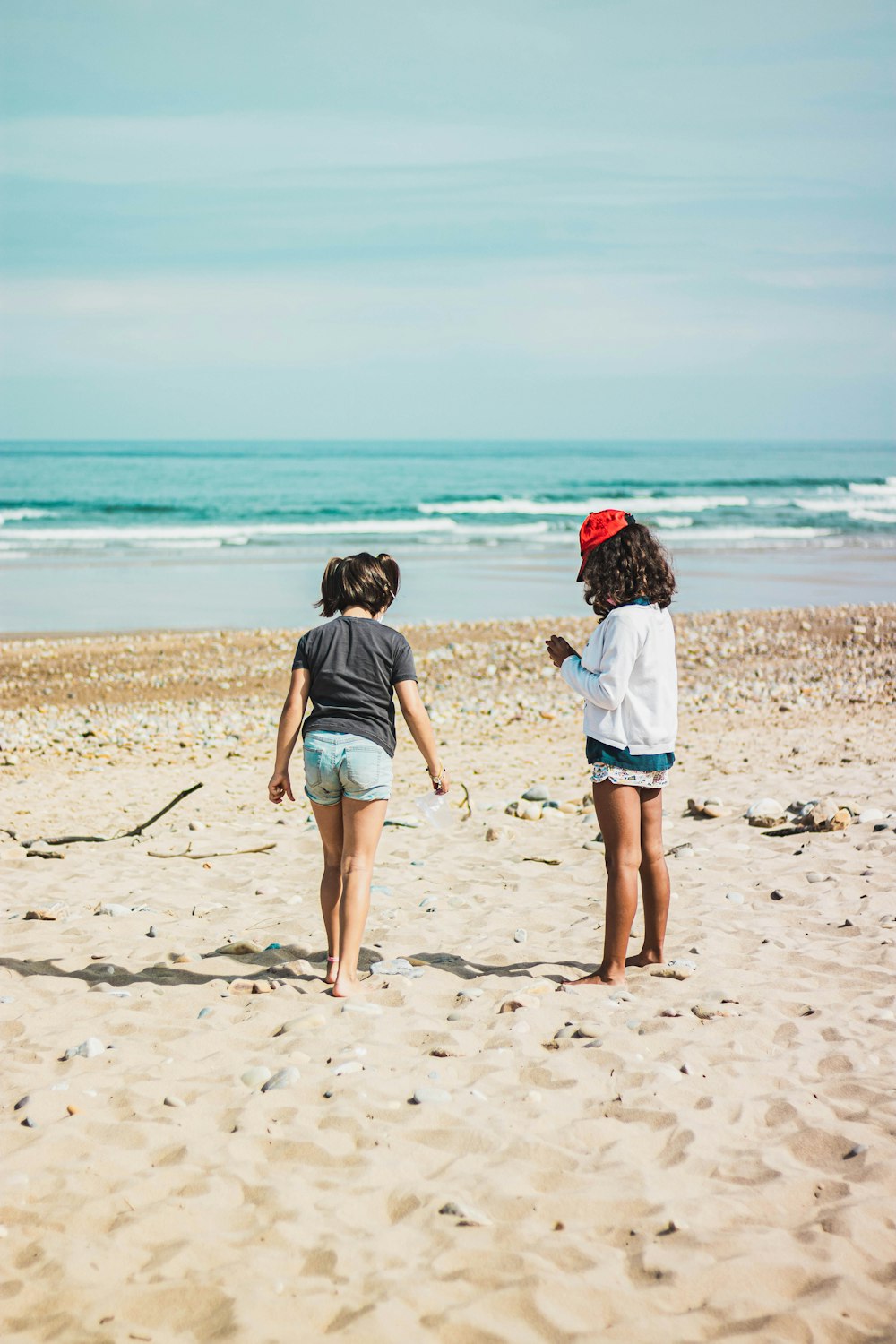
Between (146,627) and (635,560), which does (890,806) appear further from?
(146,627)

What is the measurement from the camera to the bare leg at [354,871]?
14.6ft

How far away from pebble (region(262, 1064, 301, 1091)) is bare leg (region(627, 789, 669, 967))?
165 cm

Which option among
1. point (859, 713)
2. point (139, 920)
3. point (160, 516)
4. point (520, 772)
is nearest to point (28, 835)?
point (139, 920)

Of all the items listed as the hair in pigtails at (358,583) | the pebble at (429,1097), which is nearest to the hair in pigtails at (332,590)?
the hair in pigtails at (358,583)

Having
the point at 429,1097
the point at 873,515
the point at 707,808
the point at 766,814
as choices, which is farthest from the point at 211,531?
the point at 429,1097

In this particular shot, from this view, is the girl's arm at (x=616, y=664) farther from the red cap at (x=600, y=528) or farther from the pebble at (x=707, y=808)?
the pebble at (x=707, y=808)

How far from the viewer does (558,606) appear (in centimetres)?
1945

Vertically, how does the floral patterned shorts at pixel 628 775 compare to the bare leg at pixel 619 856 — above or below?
above

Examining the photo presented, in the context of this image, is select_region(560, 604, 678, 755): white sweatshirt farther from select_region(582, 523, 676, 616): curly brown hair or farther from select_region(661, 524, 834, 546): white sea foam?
select_region(661, 524, 834, 546): white sea foam

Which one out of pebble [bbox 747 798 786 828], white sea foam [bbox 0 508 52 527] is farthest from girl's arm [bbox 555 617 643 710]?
white sea foam [bbox 0 508 52 527]

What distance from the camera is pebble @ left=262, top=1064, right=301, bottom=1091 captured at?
3.71 m

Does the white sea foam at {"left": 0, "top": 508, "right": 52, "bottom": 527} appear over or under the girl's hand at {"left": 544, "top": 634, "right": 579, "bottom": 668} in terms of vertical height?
over

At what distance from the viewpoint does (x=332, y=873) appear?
4668 millimetres

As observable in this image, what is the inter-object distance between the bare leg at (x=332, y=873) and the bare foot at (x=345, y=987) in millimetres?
60
